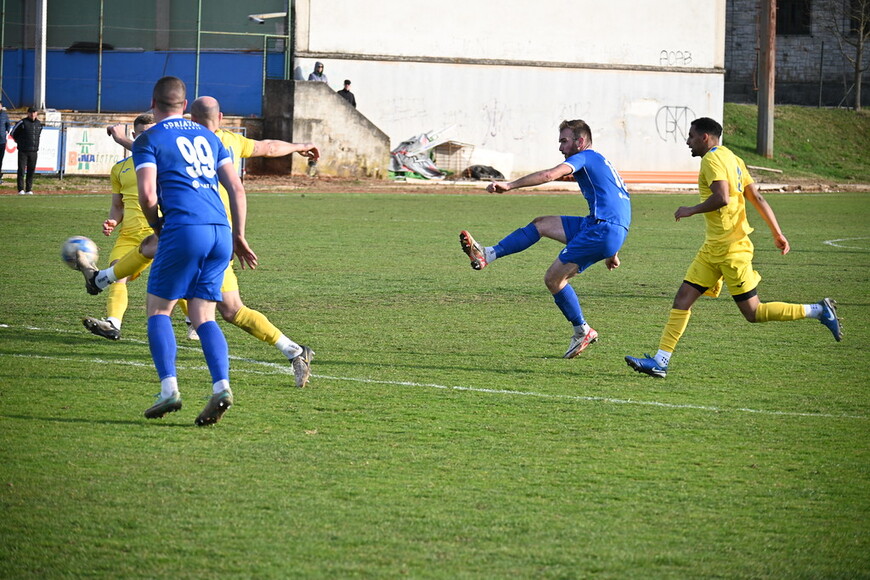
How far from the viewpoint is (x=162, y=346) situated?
6.50m

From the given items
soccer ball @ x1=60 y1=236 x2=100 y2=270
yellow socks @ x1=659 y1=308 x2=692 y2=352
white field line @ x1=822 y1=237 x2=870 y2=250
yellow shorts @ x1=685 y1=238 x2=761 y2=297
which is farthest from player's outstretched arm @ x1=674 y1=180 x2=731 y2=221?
white field line @ x1=822 y1=237 x2=870 y2=250

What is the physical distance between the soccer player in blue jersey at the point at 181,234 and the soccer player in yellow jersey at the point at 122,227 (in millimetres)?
2780

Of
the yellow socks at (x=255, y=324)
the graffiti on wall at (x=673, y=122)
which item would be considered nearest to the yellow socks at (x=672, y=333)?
the yellow socks at (x=255, y=324)

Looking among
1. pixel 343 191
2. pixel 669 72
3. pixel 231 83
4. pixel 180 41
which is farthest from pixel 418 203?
pixel 669 72

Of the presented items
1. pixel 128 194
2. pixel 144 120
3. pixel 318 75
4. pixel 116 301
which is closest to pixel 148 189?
pixel 144 120

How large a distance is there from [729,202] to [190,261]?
3.96 m

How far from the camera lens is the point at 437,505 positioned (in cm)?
525

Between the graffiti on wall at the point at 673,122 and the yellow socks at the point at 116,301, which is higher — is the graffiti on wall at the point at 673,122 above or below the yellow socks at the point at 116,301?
above

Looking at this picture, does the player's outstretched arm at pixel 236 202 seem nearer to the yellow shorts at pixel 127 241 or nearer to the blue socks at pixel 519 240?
the yellow shorts at pixel 127 241

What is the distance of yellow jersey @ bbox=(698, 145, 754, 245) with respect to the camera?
8.25 m

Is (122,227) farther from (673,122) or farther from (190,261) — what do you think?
(673,122)

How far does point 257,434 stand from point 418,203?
67.7 feet

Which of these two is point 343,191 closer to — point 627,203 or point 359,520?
point 627,203

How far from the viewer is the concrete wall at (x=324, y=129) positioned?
32.7 meters
